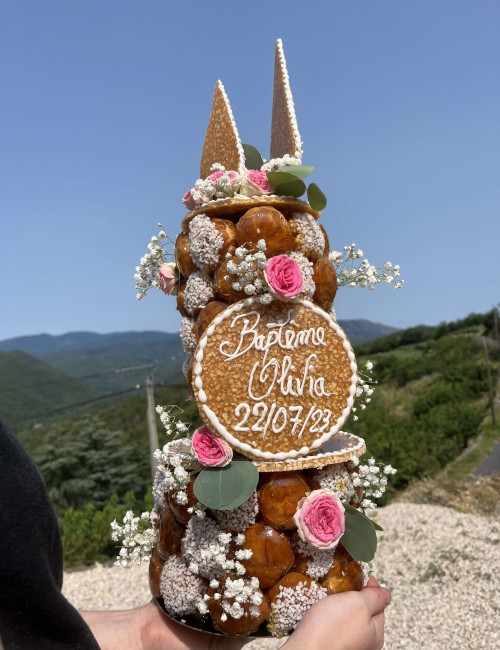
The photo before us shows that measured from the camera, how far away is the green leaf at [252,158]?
8.98 feet

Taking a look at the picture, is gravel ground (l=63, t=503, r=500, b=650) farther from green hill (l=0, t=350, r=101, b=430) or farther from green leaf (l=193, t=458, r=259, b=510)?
green hill (l=0, t=350, r=101, b=430)

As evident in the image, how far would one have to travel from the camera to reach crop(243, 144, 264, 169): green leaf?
2738 mm

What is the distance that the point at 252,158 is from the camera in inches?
108

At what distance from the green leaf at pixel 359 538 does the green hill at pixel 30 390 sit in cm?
2539

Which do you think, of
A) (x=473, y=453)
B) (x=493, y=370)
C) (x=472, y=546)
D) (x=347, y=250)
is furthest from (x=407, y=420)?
(x=347, y=250)

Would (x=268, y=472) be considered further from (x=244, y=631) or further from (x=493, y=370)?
(x=493, y=370)

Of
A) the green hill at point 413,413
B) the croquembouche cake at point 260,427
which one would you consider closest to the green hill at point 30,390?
the green hill at point 413,413

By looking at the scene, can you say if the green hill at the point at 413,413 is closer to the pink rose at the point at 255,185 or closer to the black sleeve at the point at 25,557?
the pink rose at the point at 255,185

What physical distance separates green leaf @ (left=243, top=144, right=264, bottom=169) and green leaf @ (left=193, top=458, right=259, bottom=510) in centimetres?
147

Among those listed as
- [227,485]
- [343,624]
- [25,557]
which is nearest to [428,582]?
[343,624]

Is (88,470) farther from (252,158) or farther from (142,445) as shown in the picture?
(252,158)

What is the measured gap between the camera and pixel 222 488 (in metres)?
2.07

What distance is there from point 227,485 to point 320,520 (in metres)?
0.38

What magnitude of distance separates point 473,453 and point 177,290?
12.6 metres
